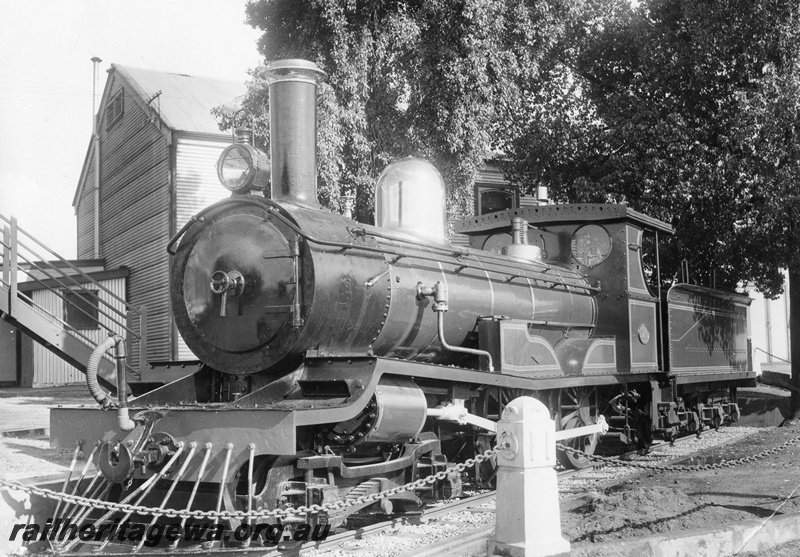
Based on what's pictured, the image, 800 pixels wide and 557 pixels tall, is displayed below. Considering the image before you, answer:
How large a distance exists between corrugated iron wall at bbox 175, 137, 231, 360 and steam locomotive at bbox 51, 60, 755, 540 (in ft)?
38.6

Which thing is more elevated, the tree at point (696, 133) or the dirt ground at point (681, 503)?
the tree at point (696, 133)

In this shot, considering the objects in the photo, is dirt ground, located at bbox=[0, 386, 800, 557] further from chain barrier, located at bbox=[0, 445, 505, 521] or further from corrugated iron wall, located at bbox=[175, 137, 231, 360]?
Result: corrugated iron wall, located at bbox=[175, 137, 231, 360]

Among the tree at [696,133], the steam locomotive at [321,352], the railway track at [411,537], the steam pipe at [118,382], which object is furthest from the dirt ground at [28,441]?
the tree at [696,133]

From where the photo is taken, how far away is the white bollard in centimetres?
476

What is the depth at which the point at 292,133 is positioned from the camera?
6.54 m

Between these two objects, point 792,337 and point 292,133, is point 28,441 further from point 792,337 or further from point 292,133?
point 792,337

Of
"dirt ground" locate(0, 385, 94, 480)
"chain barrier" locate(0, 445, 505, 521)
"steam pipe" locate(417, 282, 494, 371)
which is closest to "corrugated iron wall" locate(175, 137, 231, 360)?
"dirt ground" locate(0, 385, 94, 480)

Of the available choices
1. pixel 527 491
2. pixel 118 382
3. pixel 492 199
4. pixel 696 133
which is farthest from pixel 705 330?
pixel 492 199

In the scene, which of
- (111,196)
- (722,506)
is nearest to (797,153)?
(722,506)

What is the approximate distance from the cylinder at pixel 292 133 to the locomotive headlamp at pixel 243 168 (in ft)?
0.34

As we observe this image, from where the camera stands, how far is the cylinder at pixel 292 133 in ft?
21.3

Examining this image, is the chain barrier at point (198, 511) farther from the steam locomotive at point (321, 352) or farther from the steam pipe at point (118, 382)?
the steam pipe at point (118, 382)

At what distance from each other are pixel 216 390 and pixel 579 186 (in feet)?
34.2

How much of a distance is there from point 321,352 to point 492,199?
1733cm
